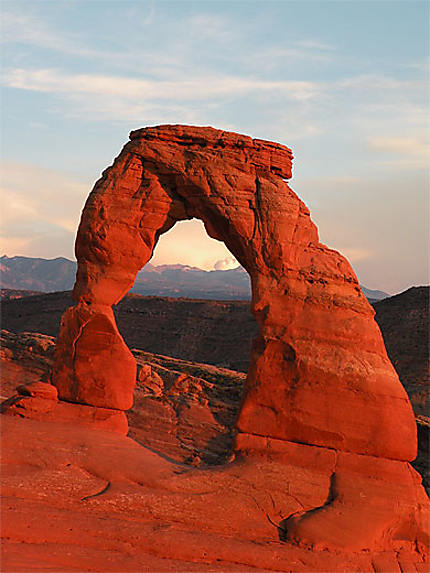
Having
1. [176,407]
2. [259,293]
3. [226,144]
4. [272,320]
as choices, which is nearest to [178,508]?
[272,320]

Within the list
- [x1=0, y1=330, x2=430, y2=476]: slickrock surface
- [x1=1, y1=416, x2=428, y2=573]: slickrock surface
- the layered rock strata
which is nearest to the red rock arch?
the layered rock strata

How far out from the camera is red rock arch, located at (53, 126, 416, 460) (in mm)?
10891

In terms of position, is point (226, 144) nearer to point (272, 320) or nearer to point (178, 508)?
point (272, 320)

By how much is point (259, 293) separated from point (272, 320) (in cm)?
60

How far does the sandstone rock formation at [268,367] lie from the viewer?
9867 mm

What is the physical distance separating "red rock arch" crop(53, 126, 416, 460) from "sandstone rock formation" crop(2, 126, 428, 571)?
0.02m

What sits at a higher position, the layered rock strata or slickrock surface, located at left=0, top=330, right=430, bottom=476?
the layered rock strata

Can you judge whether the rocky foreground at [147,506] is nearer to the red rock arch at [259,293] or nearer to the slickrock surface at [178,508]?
the slickrock surface at [178,508]

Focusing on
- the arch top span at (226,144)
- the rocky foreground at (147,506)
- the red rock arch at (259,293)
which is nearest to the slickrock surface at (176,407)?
the red rock arch at (259,293)

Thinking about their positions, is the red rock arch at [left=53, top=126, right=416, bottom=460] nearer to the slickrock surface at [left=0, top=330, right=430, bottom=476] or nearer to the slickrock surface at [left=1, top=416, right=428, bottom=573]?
the slickrock surface at [left=1, top=416, right=428, bottom=573]

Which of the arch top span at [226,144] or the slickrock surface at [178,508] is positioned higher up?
the arch top span at [226,144]

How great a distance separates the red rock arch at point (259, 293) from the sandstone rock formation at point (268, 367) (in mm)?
25

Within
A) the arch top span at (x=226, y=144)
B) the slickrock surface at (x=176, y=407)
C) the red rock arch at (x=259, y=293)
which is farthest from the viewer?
the slickrock surface at (x=176, y=407)

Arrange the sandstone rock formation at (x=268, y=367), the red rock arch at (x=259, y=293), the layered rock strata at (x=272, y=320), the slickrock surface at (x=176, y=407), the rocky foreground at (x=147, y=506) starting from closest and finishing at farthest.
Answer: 1. the rocky foreground at (x=147, y=506)
2. the sandstone rock formation at (x=268, y=367)
3. the layered rock strata at (x=272, y=320)
4. the red rock arch at (x=259, y=293)
5. the slickrock surface at (x=176, y=407)
